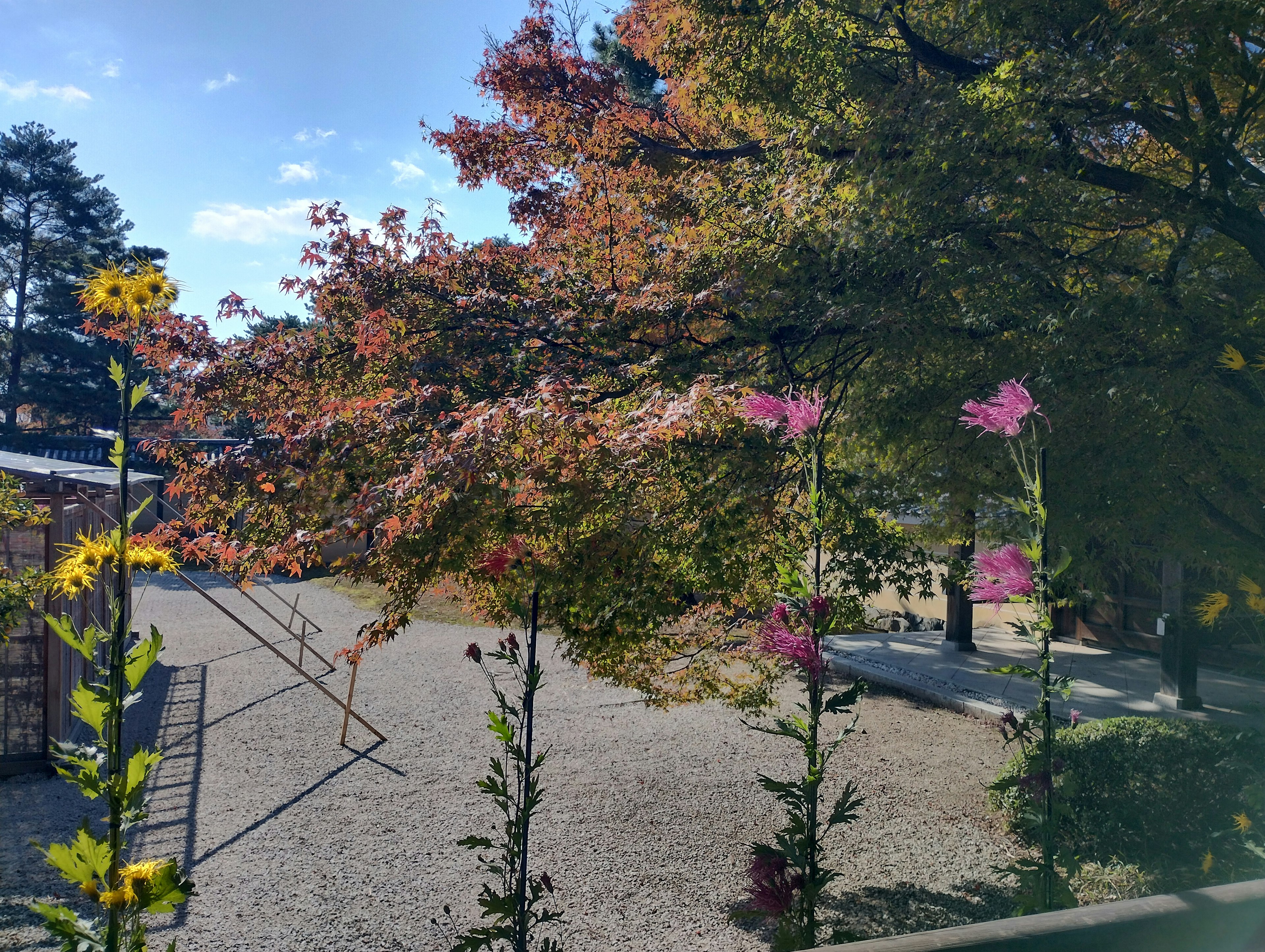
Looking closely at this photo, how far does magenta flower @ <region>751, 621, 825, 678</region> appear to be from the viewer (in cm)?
288

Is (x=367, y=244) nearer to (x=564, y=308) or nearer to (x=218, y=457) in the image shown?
(x=564, y=308)

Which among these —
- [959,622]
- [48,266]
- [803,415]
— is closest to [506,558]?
[803,415]

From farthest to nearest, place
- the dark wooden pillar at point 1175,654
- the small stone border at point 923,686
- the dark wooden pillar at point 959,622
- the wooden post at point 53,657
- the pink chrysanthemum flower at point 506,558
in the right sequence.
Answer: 1. the dark wooden pillar at point 959,622
2. the small stone border at point 923,686
3. the dark wooden pillar at point 1175,654
4. the wooden post at point 53,657
5. the pink chrysanthemum flower at point 506,558

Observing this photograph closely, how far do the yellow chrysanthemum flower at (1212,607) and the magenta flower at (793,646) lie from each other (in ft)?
5.60

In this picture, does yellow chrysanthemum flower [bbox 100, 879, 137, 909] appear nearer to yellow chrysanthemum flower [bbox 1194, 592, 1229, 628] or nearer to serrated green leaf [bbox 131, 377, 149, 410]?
serrated green leaf [bbox 131, 377, 149, 410]

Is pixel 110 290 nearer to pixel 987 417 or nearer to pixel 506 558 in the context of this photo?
pixel 506 558

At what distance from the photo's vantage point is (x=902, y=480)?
624 centimetres

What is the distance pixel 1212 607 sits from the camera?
3398mm

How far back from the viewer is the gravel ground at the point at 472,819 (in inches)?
197

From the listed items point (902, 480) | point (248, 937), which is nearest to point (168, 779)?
point (248, 937)

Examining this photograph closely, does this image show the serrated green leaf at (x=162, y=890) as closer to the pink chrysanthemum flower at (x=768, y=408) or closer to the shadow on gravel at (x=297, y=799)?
the pink chrysanthemum flower at (x=768, y=408)

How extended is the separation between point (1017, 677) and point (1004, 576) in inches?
362

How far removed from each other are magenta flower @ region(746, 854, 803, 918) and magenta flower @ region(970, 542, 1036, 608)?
1.36 metres

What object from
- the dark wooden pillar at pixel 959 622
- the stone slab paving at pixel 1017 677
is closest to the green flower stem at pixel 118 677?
the stone slab paving at pixel 1017 677
